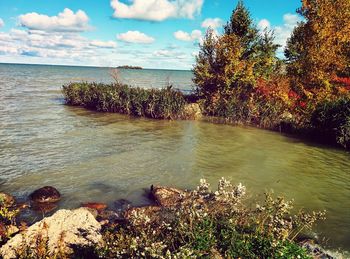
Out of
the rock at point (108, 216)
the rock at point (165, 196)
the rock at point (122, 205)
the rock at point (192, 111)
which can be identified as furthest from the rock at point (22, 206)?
the rock at point (192, 111)

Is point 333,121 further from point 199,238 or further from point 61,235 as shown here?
point 61,235

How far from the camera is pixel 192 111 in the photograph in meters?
28.3

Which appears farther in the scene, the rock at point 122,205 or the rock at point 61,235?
the rock at point 122,205

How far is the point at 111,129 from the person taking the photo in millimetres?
22984

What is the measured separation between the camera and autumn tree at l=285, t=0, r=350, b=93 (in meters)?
23.4

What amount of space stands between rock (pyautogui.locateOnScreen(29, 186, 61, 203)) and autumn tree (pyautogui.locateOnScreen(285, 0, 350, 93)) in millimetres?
20206

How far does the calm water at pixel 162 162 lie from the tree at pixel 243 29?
9.82m

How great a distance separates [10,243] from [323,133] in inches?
767

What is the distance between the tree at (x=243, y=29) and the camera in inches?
1201

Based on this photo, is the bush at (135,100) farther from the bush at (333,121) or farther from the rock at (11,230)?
the rock at (11,230)

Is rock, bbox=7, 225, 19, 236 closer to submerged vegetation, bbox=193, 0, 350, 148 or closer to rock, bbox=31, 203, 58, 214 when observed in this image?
rock, bbox=31, 203, 58, 214

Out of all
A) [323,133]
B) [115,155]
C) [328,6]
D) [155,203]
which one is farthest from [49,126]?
[328,6]

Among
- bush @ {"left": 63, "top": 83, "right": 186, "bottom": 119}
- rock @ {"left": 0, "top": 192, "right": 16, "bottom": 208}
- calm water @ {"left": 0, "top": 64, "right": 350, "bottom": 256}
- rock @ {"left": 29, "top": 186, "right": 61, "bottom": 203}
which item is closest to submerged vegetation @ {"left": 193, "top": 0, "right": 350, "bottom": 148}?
calm water @ {"left": 0, "top": 64, "right": 350, "bottom": 256}

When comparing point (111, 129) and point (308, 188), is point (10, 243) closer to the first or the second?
point (308, 188)
